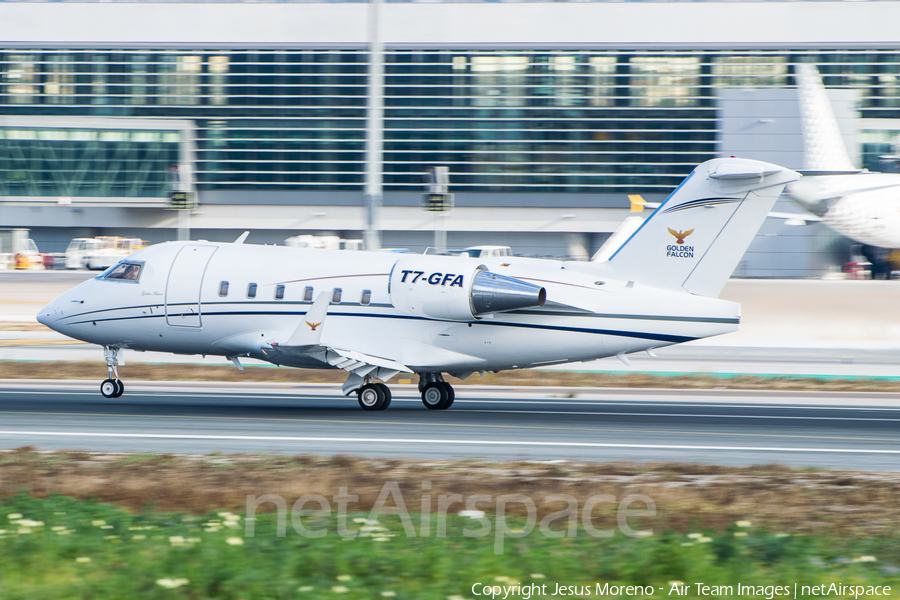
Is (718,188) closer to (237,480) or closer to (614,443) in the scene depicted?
(614,443)

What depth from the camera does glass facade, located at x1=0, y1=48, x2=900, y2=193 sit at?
83.3 meters

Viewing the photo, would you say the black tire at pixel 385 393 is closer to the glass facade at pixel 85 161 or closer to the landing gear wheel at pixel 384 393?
the landing gear wheel at pixel 384 393

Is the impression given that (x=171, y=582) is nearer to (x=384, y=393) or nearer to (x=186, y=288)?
(x=384, y=393)

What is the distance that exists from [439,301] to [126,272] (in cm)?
738

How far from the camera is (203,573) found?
6.95 metres

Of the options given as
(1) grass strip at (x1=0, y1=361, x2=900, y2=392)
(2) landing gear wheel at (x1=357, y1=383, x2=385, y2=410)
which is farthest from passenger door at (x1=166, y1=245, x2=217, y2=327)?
(1) grass strip at (x1=0, y1=361, x2=900, y2=392)

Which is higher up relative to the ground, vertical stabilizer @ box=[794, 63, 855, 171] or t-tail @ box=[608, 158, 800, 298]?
vertical stabilizer @ box=[794, 63, 855, 171]

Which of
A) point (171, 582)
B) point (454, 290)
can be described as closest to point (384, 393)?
point (454, 290)

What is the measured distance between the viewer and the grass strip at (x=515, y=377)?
79.6ft

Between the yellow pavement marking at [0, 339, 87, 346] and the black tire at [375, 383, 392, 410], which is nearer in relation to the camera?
the black tire at [375, 383, 392, 410]

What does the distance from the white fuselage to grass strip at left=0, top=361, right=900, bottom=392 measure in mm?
4676

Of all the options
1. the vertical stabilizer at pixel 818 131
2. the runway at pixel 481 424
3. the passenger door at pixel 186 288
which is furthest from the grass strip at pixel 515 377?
the vertical stabilizer at pixel 818 131

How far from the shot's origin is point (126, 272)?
65.9 feet

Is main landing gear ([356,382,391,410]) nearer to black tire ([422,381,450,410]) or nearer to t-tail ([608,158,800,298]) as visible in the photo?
black tire ([422,381,450,410])
